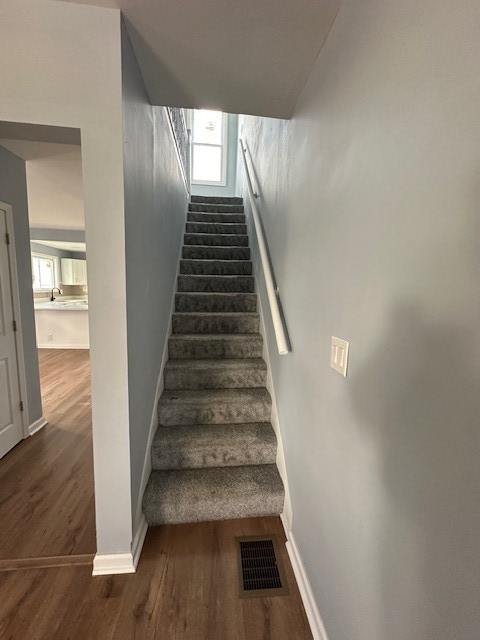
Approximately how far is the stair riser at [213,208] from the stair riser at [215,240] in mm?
696

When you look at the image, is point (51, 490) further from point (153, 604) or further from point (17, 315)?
point (17, 315)

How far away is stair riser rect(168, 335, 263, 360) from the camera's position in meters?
2.21

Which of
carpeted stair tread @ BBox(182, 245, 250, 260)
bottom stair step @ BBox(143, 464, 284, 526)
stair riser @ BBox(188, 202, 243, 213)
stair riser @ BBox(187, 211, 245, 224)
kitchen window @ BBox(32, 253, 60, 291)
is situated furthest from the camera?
kitchen window @ BBox(32, 253, 60, 291)

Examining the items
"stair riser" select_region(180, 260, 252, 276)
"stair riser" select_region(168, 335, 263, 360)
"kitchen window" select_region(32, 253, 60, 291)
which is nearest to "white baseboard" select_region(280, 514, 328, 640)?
"stair riser" select_region(168, 335, 263, 360)

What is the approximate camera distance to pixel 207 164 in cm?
525

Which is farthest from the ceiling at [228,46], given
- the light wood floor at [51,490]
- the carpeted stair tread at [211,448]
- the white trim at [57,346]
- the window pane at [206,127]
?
the white trim at [57,346]

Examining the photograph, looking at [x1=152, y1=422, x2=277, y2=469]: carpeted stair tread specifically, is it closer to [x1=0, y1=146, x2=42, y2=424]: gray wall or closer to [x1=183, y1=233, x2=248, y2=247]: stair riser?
[x1=0, y1=146, x2=42, y2=424]: gray wall

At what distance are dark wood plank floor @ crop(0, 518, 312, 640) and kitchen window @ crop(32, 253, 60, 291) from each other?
25.0 feet

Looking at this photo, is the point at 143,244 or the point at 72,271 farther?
the point at 72,271

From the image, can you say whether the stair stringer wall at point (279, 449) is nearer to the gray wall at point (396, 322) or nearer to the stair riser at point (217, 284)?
the gray wall at point (396, 322)

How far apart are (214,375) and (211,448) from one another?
1.67 feet

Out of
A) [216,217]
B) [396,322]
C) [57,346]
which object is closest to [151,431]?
[396,322]

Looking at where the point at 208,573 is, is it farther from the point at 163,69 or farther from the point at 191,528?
the point at 163,69

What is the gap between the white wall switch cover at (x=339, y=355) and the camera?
871mm
